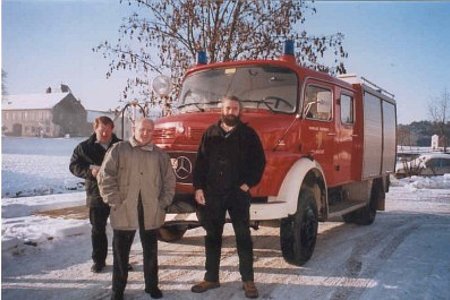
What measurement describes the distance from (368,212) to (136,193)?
523cm

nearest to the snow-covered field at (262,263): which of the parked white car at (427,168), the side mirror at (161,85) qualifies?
the side mirror at (161,85)

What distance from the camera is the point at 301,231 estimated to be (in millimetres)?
4812

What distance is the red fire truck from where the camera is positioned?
14.8ft

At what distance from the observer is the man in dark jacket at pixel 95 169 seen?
4.35 m

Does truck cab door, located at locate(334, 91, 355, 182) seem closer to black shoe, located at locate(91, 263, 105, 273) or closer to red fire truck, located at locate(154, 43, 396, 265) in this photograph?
red fire truck, located at locate(154, 43, 396, 265)

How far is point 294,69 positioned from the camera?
5289 millimetres

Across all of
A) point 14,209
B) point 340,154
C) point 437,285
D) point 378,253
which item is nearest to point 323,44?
point 340,154

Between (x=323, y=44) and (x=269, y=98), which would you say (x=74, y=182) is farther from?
(x=269, y=98)

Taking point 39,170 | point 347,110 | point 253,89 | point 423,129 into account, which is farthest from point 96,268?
point 39,170

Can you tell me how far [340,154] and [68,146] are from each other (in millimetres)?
13902

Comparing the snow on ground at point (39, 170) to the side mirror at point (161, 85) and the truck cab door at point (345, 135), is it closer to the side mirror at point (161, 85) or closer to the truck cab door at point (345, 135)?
the side mirror at point (161, 85)

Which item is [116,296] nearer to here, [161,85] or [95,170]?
[95,170]

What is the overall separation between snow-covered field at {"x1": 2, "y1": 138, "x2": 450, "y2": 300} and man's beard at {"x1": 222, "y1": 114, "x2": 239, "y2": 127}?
5.20 feet

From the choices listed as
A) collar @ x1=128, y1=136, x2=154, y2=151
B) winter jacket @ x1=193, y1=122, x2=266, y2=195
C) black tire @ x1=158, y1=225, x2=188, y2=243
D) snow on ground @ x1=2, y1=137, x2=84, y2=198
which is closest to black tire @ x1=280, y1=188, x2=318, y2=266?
winter jacket @ x1=193, y1=122, x2=266, y2=195
